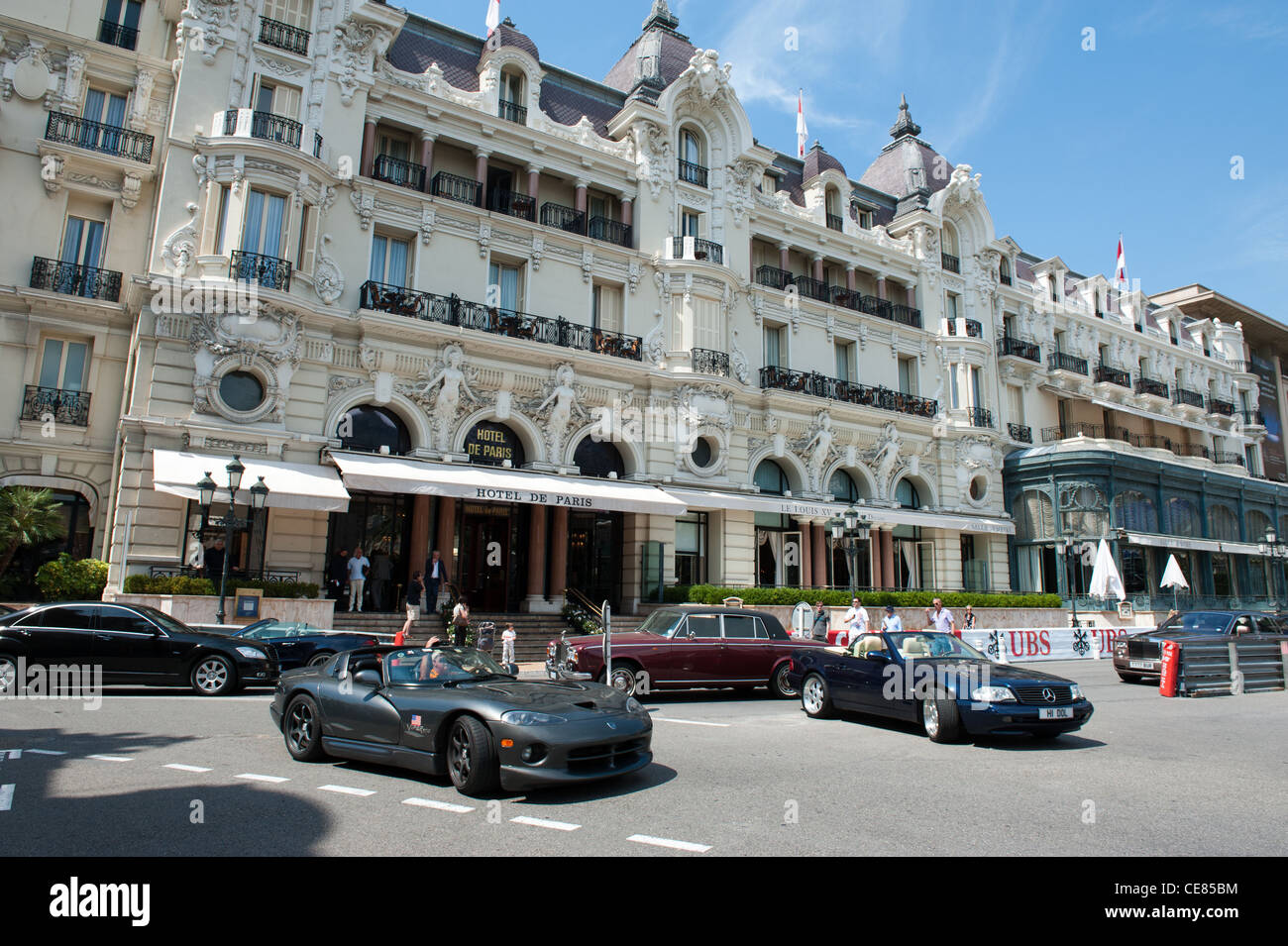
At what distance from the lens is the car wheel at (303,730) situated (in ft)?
27.5

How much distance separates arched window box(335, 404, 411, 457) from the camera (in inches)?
879

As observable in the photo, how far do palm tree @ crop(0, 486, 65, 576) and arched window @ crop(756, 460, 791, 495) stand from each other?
2125 cm

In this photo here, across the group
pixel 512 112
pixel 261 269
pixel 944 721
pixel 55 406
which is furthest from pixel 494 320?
pixel 944 721

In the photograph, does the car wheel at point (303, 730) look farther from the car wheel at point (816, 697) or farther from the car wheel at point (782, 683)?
the car wheel at point (782, 683)

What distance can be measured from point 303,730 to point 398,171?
65.2 ft

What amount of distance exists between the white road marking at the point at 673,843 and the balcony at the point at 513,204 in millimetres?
22897

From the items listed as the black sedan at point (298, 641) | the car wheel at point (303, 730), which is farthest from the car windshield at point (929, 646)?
the black sedan at point (298, 641)

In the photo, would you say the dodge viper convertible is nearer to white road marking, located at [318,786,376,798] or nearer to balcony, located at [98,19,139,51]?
white road marking, located at [318,786,376,798]

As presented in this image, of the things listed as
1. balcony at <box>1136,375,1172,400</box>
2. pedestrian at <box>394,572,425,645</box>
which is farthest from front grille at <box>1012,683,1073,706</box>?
balcony at <box>1136,375,1172,400</box>

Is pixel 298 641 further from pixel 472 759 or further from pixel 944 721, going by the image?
pixel 944 721

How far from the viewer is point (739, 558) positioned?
28234 mm
